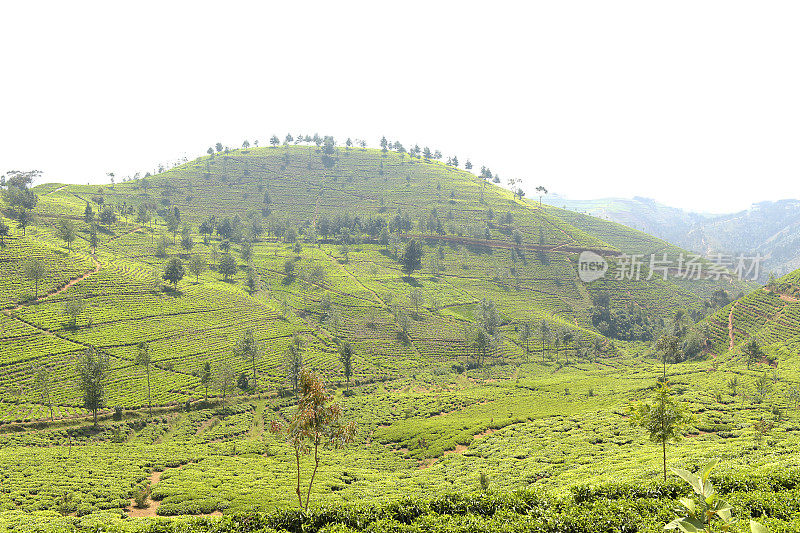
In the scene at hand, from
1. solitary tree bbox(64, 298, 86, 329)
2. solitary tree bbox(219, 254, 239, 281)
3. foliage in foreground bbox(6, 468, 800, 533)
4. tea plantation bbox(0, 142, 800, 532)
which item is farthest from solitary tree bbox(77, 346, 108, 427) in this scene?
solitary tree bbox(219, 254, 239, 281)

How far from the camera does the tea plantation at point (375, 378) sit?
2069cm

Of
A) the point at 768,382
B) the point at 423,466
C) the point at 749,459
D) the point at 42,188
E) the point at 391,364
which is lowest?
the point at 391,364

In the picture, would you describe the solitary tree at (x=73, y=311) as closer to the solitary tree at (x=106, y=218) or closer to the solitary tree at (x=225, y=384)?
the solitary tree at (x=225, y=384)

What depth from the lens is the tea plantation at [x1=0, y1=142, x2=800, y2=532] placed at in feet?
67.9

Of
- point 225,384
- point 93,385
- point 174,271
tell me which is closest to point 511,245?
point 174,271

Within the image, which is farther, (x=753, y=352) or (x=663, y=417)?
(x=753, y=352)

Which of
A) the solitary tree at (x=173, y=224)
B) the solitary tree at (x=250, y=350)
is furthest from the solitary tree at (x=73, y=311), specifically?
the solitary tree at (x=173, y=224)

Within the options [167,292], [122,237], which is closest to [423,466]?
[167,292]

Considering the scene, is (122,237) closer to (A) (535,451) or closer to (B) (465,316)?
(B) (465,316)

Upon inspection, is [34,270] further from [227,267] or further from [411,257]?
[411,257]

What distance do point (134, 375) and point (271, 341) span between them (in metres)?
29.9

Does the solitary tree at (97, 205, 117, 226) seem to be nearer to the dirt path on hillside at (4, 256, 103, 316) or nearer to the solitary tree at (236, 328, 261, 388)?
the dirt path on hillside at (4, 256, 103, 316)

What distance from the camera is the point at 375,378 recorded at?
8794 centimetres

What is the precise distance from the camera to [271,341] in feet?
312
